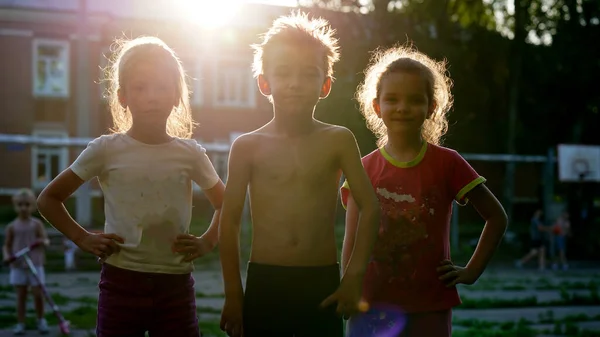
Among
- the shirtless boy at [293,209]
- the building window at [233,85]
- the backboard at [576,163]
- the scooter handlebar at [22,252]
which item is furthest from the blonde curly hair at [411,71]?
the building window at [233,85]

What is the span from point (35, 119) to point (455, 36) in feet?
48.5

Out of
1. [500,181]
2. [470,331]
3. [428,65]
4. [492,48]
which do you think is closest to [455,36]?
[492,48]

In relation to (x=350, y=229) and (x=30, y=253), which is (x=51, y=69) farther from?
(x=350, y=229)

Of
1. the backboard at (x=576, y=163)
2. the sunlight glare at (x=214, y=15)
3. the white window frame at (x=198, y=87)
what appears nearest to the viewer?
the backboard at (x=576, y=163)

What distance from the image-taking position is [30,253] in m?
8.49

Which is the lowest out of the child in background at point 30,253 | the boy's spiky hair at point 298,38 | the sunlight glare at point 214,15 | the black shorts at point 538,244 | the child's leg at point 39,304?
the black shorts at point 538,244

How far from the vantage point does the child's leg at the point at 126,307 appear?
301 centimetres

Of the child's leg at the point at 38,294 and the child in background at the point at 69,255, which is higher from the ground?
the child's leg at the point at 38,294

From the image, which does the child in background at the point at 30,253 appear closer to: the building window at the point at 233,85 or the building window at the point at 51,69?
the building window at the point at 51,69

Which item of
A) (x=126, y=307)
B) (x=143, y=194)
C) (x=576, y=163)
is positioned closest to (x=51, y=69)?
(x=576, y=163)

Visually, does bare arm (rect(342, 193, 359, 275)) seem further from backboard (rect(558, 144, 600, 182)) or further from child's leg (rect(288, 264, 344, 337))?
backboard (rect(558, 144, 600, 182))

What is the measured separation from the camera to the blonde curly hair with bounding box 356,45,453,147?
10.9 ft

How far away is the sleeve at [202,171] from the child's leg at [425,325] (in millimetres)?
922

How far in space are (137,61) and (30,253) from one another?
19.3 ft
